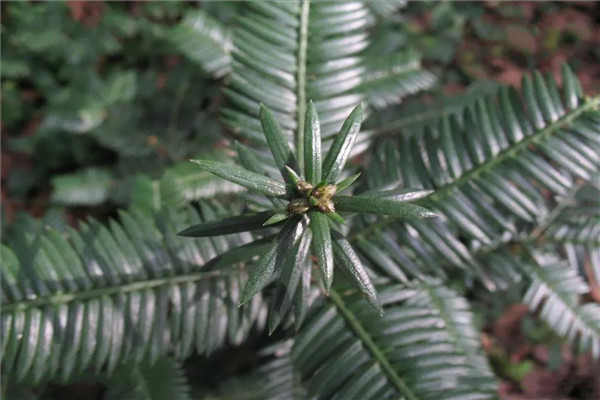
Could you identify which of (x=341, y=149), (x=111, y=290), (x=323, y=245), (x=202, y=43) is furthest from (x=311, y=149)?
(x=202, y=43)

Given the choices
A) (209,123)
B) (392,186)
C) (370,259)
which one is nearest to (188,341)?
(370,259)

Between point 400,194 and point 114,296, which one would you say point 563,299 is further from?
point 114,296

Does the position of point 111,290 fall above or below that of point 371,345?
above

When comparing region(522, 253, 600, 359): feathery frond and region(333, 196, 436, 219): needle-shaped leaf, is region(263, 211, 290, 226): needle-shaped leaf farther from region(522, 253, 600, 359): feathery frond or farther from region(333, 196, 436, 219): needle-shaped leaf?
region(522, 253, 600, 359): feathery frond

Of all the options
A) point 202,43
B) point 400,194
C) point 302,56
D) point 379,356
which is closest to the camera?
point 400,194

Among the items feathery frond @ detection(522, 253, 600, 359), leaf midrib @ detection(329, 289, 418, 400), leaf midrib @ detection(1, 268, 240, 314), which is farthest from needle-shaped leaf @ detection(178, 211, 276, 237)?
feathery frond @ detection(522, 253, 600, 359)

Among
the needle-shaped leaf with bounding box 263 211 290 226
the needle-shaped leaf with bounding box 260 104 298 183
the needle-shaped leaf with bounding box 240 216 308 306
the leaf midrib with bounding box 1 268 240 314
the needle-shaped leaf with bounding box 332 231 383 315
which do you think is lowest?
the needle-shaped leaf with bounding box 332 231 383 315

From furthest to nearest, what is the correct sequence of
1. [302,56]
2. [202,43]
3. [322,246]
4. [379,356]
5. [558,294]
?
1. [202,43]
2. [558,294]
3. [302,56]
4. [379,356]
5. [322,246]

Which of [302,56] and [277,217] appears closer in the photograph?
[277,217]
